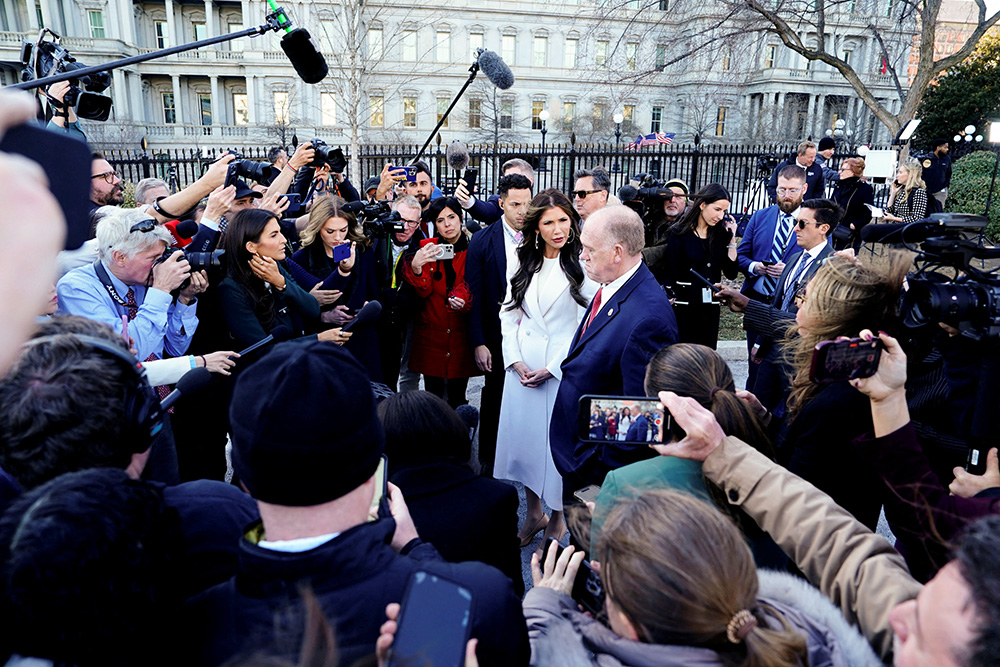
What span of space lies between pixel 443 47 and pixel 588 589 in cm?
4805

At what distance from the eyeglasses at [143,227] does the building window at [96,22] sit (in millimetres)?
50508

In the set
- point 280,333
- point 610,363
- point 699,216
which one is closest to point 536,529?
point 610,363

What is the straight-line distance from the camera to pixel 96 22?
42.2 metres

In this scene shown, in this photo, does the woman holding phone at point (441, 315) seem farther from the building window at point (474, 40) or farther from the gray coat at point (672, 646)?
the building window at point (474, 40)

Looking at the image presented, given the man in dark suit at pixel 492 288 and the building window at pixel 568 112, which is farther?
the building window at pixel 568 112

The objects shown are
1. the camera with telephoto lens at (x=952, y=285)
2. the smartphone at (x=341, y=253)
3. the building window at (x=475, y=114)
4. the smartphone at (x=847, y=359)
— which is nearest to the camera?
the smartphone at (x=847, y=359)

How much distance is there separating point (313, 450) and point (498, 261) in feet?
11.5

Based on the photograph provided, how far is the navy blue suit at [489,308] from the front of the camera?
4.60 m

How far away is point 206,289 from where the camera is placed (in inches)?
137

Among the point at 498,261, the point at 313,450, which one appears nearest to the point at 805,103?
the point at 498,261

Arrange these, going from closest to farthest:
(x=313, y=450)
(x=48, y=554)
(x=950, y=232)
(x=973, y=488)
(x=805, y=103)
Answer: (x=48, y=554), (x=313, y=450), (x=973, y=488), (x=950, y=232), (x=805, y=103)

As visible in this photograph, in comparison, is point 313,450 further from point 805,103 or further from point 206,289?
point 805,103

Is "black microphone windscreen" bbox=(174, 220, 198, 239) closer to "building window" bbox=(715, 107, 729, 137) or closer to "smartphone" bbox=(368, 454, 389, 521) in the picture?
"smartphone" bbox=(368, 454, 389, 521)

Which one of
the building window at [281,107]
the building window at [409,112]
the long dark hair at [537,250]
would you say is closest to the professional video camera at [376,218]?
the long dark hair at [537,250]
